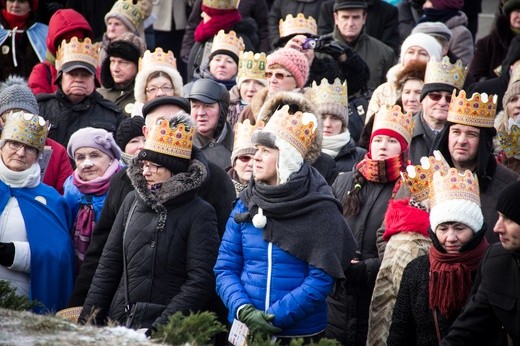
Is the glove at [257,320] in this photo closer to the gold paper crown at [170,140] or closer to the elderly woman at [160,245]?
the elderly woman at [160,245]

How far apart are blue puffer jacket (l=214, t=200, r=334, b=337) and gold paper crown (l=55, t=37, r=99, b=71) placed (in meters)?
4.50

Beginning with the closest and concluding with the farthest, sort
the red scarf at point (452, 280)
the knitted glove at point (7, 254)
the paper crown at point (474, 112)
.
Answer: the red scarf at point (452, 280), the paper crown at point (474, 112), the knitted glove at point (7, 254)

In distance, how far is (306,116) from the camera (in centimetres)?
958

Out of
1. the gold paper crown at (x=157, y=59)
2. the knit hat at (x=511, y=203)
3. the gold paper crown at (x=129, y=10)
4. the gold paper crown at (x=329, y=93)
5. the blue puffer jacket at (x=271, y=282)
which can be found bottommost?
the blue puffer jacket at (x=271, y=282)

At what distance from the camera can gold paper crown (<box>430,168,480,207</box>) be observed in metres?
9.09

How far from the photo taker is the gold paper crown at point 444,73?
1195 centimetres

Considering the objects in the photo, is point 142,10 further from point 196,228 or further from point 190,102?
point 196,228

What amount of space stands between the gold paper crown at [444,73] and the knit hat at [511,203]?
153 inches

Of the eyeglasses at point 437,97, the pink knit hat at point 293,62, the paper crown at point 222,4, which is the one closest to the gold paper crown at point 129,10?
the paper crown at point 222,4

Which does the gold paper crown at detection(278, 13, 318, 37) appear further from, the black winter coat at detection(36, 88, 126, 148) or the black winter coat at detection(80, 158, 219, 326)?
the black winter coat at detection(80, 158, 219, 326)

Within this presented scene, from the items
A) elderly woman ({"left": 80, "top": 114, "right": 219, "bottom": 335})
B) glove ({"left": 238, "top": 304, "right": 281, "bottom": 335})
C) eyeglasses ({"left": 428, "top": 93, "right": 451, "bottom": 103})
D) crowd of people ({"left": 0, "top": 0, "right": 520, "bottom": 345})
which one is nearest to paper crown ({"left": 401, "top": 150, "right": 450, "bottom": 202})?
crowd of people ({"left": 0, "top": 0, "right": 520, "bottom": 345})

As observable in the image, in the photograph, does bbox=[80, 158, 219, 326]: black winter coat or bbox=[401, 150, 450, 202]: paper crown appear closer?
bbox=[80, 158, 219, 326]: black winter coat

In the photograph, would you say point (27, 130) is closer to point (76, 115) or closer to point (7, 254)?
point (7, 254)

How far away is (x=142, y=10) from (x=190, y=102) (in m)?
3.99
